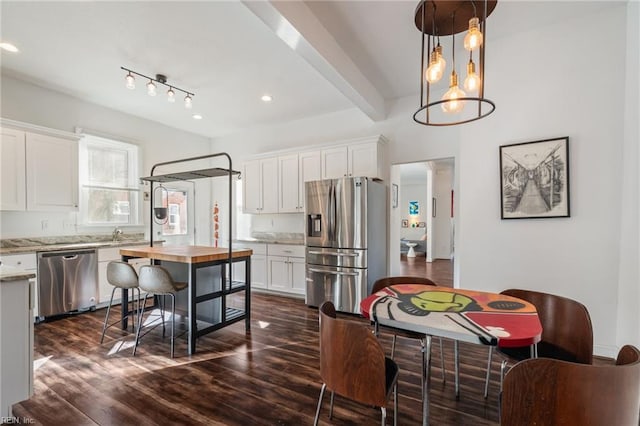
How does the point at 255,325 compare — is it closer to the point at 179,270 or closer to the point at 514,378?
the point at 179,270

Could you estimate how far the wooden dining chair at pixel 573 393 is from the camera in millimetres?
963

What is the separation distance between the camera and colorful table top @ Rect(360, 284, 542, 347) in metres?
1.26

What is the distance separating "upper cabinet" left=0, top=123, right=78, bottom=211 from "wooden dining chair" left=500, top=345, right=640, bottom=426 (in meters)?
4.89

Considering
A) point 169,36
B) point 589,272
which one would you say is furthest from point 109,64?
point 589,272

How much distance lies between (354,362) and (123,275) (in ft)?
8.66

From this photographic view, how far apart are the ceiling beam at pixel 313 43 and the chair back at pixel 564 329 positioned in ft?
8.44

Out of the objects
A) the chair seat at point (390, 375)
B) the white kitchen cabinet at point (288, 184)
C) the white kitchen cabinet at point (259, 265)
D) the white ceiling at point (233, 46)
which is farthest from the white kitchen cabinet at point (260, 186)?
the chair seat at point (390, 375)

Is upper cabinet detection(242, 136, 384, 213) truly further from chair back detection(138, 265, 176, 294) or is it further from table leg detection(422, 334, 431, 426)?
table leg detection(422, 334, 431, 426)

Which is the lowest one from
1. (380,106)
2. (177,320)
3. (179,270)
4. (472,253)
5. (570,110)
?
(177,320)

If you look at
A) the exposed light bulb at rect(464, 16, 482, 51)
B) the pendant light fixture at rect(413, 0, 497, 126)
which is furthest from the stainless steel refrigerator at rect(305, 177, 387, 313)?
the exposed light bulb at rect(464, 16, 482, 51)

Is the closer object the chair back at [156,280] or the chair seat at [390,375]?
the chair seat at [390,375]

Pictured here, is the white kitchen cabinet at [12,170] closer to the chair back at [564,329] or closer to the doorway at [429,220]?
the chair back at [564,329]

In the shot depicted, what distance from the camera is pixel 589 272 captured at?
8.29 ft

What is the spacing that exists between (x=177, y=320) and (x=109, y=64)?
3.09 m
